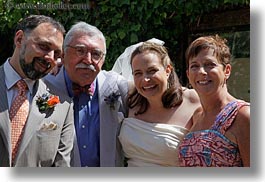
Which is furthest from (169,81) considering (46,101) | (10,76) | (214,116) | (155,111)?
(10,76)

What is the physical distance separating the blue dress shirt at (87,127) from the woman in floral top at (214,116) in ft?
0.89

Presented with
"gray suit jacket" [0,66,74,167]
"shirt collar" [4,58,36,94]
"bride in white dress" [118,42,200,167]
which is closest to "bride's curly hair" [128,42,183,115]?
"bride in white dress" [118,42,200,167]

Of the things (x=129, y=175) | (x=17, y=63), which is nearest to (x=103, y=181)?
(x=129, y=175)

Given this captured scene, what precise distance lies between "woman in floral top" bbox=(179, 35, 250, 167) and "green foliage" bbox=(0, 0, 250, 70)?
13 cm

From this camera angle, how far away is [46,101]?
1451 mm

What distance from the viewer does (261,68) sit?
151 cm

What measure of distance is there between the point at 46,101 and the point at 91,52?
0.20 meters

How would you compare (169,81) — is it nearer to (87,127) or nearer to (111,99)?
(111,99)

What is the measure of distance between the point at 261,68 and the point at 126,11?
1.58 feet

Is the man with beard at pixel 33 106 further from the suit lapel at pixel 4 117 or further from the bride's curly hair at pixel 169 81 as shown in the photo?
the bride's curly hair at pixel 169 81

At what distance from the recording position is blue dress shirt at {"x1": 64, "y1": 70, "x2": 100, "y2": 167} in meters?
1.49

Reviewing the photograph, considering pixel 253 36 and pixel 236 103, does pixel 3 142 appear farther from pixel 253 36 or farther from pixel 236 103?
pixel 253 36

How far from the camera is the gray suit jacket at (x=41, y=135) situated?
140 centimetres

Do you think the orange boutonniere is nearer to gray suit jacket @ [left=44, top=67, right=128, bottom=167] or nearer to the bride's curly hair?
gray suit jacket @ [left=44, top=67, right=128, bottom=167]
